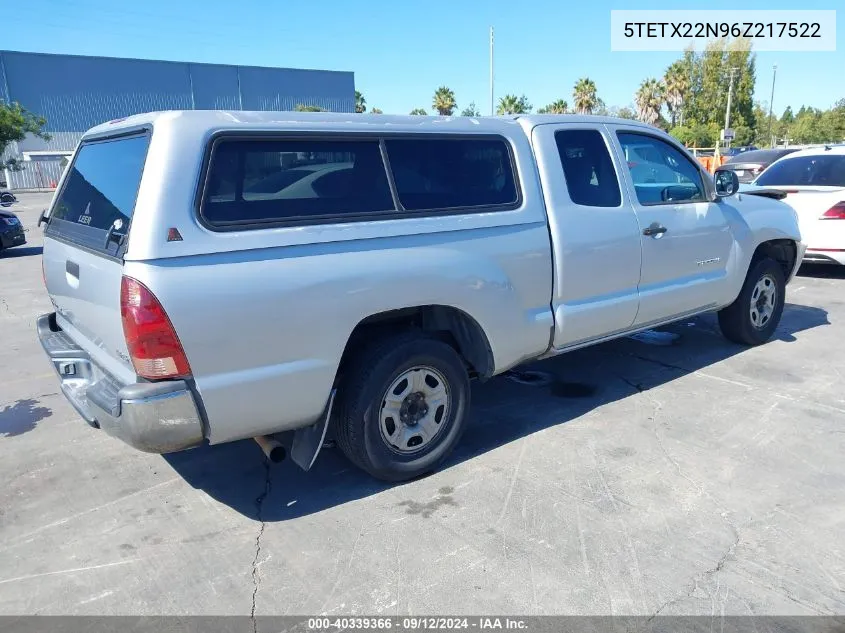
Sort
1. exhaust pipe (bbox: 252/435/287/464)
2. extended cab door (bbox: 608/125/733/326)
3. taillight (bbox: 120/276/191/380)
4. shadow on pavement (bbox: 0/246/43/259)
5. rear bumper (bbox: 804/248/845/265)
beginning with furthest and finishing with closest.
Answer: shadow on pavement (bbox: 0/246/43/259) < rear bumper (bbox: 804/248/845/265) < extended cab door (bbox: 608/125/733/326) < exhaust pipe (bbox: 252/435/287/464) < taillight (bbox: 120/276/191/380)

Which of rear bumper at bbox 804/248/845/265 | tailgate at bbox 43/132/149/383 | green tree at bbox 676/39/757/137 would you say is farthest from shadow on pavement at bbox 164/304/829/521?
green tree at bbox 676/39/757/137

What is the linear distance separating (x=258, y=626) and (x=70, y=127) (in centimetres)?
5940

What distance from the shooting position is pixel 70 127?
52188 millimetres

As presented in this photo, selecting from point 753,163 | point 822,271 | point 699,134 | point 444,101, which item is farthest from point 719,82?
point 822,271

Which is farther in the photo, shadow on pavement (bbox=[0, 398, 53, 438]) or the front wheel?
the front wheel

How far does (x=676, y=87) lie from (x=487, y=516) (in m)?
68.5

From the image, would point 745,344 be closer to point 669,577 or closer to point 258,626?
point 669,577

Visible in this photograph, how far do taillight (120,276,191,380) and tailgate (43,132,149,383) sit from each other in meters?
0.11

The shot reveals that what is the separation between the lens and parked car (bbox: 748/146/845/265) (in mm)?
8180

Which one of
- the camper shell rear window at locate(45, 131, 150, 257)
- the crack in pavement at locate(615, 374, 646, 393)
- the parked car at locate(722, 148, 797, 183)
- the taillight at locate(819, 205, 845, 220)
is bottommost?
the crack in pavement at locate(615, 374, 646, 393)

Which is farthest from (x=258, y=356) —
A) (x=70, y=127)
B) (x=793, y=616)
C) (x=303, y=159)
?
(x=70, y=127)

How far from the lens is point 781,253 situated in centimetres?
608

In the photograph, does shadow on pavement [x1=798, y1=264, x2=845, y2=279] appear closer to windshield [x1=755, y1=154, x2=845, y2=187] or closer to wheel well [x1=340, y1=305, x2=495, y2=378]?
windshield [x1=755, y1=154, x2=845, y2=187]

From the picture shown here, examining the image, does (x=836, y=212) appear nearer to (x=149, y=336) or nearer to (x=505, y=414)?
(x=505, y=414)
